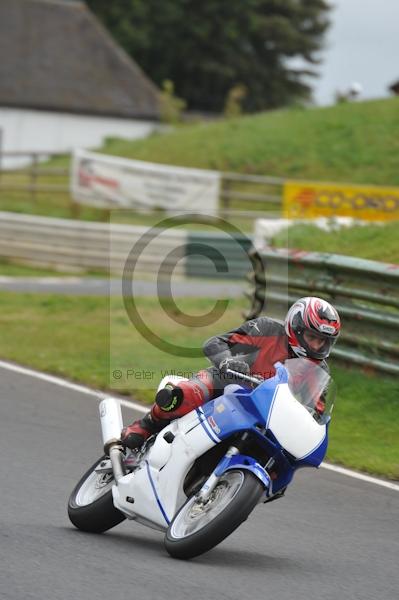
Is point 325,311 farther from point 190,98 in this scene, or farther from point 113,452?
point 190,98

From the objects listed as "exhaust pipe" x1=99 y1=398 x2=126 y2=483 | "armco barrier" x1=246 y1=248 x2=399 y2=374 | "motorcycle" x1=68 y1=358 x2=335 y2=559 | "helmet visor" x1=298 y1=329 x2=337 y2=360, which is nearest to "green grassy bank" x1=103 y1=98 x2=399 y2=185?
"armco barrier" x1=246 y1=248 x2=399 y2=374

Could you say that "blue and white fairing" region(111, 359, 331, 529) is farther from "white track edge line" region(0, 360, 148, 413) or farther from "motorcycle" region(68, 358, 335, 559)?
"white track edge line" region(0, 360, 148, 413)

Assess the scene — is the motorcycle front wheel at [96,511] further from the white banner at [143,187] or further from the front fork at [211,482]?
the white banner at [143,187]

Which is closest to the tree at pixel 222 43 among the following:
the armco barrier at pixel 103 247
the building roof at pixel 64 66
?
the building roof at pixel 64 66

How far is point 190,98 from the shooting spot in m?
72.6

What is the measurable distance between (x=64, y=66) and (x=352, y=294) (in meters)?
44.4

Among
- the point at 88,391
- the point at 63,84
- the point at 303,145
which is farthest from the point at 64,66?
the point at 88,391

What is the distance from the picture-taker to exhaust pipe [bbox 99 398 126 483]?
665cm

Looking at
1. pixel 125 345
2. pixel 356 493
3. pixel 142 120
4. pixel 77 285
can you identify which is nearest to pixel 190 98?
pixel 142 120

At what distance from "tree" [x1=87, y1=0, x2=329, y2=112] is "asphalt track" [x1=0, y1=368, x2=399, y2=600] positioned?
62.0m

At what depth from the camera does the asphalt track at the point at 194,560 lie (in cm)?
554

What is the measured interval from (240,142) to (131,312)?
21009mm

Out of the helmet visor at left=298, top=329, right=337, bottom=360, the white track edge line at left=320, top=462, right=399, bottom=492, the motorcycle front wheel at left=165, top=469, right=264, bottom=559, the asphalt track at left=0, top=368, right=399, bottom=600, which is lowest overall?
the white track edge line at left=320, top=462, right=399, bottom=492

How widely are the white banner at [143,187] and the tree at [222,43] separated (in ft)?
138
